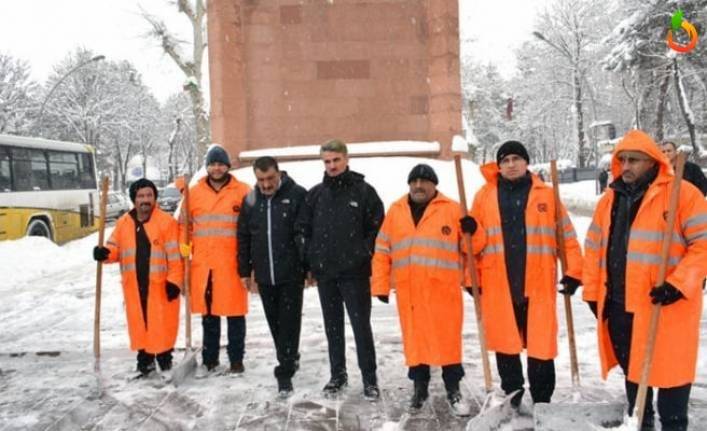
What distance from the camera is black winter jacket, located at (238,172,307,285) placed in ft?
15.5

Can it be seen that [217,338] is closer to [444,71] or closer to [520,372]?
[520,372]

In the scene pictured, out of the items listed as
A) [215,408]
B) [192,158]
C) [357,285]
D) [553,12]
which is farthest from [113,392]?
[192,158]

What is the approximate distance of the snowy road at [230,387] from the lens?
13.6 feet

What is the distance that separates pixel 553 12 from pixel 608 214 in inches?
1614

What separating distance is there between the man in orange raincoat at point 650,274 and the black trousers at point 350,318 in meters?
1.58

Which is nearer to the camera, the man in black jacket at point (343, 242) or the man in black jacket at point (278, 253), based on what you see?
the man in black jacket at point (343, 242)

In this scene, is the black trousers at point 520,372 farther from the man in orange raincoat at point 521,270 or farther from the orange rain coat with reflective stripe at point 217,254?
the orange rain coat with reflective stripe at point 217,254

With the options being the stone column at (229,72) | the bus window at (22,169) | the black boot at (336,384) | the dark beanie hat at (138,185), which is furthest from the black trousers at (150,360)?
the bus window at (22,169)

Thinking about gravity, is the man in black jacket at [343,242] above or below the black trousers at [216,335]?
above

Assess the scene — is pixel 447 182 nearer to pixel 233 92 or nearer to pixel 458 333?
pixel 233 92

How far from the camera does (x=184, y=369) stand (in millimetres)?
4965

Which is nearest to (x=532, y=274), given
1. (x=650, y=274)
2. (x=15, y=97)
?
(x=650, y=274)

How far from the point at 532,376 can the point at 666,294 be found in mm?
1124

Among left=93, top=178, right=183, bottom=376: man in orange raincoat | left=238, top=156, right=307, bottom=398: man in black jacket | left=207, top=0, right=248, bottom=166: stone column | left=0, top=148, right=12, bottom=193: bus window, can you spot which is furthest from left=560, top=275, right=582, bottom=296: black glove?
left=0, top=148, right=12, bottom=193: bus window
